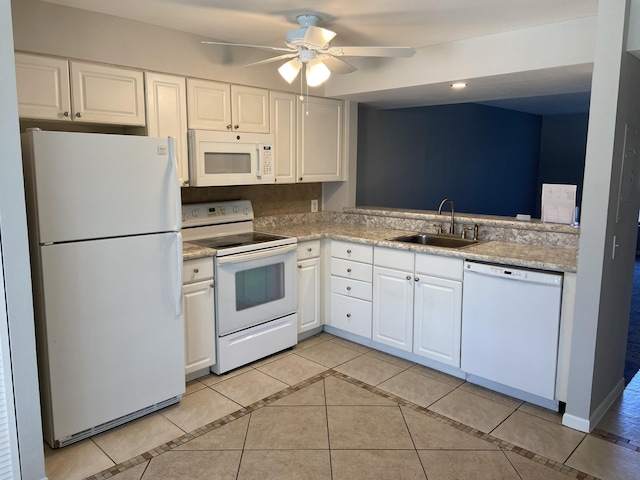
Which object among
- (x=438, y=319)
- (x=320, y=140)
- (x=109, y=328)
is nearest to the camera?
(x=109, y=328)

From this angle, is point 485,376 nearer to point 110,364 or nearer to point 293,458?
point 293,458

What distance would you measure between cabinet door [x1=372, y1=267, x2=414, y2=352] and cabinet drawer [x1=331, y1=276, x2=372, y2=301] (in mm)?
81

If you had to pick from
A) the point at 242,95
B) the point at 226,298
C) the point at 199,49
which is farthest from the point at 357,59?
the point at 226,298

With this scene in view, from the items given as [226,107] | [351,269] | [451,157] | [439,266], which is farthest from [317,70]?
[451,157]

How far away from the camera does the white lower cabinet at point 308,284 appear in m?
3.80

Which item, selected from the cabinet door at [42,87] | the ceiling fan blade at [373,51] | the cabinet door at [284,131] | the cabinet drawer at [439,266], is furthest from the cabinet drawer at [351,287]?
the cabinet door at [42,87]

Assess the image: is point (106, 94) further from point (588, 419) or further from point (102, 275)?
point (588, 419)

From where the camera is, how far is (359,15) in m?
2.77

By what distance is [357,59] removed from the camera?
3672 millimetres

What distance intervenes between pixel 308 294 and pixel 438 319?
110cm

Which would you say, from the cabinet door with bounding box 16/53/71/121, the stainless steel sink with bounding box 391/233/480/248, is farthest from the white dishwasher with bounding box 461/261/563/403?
the cabinet door with bounding box 16/53/71/121

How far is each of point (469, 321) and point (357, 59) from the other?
214cm

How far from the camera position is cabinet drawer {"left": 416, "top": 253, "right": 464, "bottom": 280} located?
10.3 ft

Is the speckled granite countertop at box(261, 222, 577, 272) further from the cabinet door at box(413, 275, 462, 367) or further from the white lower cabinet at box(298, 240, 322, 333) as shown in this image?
the cabinet door at box(413, 275, 462, 367)
